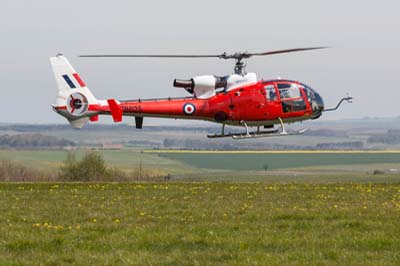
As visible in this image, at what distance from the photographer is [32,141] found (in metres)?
140

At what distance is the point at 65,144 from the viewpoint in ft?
434

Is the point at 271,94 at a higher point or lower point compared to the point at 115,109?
higher

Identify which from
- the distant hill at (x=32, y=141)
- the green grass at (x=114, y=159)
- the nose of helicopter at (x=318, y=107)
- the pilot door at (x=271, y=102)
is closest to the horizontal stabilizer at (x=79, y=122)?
the pilot door at (x=271, y=102)

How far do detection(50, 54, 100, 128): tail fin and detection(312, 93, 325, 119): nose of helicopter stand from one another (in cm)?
1095

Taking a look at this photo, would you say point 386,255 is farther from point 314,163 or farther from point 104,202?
point 314,163

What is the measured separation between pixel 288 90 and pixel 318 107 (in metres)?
2.23

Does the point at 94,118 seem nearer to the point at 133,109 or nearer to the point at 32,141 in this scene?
the point at 133,109

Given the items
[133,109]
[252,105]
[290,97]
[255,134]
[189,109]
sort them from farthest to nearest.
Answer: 1. [290,97]
2. [252,105]
3. [255,134]
4. [189,109]
5. [133,109]

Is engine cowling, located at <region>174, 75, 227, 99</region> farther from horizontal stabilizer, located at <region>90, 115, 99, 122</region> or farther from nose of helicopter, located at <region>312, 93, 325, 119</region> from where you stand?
nose of helicopter, located at <region>312, 93, 325, 119</region>

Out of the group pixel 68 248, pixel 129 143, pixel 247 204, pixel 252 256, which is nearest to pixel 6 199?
pixel 247 204

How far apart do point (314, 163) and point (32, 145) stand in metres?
45.0

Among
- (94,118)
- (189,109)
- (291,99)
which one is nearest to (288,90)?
(291,99)

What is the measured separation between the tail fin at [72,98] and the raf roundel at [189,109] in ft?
13.6

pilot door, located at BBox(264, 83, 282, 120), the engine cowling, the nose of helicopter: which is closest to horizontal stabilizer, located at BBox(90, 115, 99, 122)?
the engine cowling
